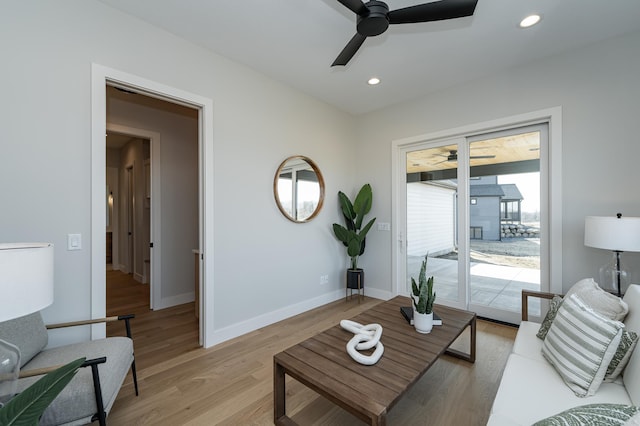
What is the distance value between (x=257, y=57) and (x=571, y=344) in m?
3.32

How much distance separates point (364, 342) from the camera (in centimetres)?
177

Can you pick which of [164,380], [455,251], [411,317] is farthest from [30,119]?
[455,251]

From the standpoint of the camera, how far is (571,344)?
1.45 meters

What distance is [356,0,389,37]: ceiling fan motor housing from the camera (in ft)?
5.53

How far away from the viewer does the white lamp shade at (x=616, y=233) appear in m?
2.02

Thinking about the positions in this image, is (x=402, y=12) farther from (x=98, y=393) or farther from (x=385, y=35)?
(x=98, y=393)

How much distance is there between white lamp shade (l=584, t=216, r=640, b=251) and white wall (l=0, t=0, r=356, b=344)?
277 cm

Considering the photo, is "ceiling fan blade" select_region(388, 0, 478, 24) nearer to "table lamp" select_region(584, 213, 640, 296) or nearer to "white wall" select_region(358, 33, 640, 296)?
"white wall" select_region(358, 33, 640, 296)

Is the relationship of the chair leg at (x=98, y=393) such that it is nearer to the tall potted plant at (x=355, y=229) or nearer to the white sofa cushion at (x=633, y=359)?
the white sofa cushion at (x=633, y=359)

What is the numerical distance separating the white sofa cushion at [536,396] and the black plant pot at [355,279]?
245cm

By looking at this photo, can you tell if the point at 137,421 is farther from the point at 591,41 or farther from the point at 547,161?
the point at 591,41

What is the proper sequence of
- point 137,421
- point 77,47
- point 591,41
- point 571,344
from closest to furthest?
point 571,344, point 137,421, point 77,47, point 591,41

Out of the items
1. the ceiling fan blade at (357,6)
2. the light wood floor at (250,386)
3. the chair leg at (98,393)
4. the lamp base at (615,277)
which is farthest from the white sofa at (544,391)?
the ceiling fan blade at (357,6)

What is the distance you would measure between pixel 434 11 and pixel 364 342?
2113 mm
